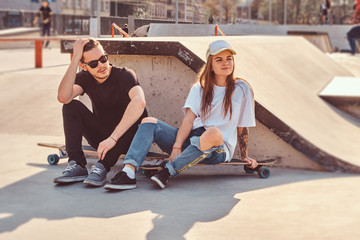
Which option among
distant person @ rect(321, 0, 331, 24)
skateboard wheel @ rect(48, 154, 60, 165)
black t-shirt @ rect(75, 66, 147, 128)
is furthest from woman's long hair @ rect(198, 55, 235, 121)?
distant person @ rect(321, 0, 331, 24)

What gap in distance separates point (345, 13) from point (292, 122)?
3022 centimetres

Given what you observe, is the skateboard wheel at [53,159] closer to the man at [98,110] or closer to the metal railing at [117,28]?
the man at [98,110]

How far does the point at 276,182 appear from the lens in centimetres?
439

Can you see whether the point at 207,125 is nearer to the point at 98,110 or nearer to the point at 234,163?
the point at 234,163

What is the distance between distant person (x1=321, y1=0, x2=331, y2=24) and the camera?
27.4 m

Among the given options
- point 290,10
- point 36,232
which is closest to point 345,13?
point 290,10

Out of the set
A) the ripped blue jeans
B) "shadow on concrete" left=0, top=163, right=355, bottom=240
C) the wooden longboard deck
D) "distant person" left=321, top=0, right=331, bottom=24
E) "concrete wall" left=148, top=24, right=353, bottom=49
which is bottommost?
"shadow on concrete" left=0, top=163, right=355, bottom=240

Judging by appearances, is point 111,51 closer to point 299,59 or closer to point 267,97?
point 267,97

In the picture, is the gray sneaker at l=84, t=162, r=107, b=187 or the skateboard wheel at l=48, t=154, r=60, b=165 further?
the skateboard wheel at l=48, t=154, r=60, b=165

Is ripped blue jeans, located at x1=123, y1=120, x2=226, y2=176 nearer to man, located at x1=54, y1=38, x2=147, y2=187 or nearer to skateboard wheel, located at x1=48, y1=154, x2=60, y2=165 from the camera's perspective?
man, located at x1=54, y1=38, x2=147, y2=187

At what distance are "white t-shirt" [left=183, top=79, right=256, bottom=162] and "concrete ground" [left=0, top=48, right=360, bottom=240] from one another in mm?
399

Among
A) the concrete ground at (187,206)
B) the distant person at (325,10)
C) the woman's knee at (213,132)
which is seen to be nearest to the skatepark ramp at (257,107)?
the concrete ground at (187,206)

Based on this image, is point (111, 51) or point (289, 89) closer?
point (111, 51)

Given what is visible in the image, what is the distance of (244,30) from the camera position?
16281 mm
